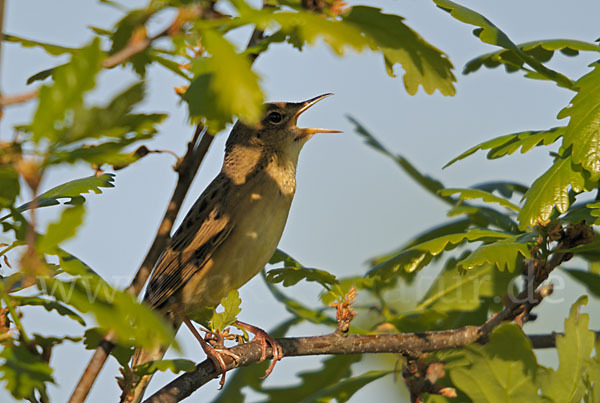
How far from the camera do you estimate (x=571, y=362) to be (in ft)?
6.36

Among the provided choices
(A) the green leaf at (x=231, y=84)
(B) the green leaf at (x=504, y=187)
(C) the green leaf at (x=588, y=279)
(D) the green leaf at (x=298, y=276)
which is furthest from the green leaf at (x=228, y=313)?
(C) the green leaf at (x=588, y=279)

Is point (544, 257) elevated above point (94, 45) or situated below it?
above

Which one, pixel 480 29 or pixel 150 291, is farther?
pixel 150 291

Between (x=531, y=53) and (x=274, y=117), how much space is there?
1558mm

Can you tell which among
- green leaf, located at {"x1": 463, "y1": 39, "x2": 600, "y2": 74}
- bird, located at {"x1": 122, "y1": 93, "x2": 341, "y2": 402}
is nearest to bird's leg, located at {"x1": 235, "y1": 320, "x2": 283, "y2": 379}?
bird, located at {"x1": 122, "y1": 93, "x2": 341, "y2": 402}

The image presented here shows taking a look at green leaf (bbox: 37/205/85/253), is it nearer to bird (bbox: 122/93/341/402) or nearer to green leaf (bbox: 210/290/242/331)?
green leaf (bbox: 210/290/242/331)

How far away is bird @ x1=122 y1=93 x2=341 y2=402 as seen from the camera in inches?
123

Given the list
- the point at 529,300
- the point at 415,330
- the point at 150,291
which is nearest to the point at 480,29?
the point at 529,300

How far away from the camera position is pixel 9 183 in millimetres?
1133

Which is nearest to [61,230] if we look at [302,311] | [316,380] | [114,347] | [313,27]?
[313,27]

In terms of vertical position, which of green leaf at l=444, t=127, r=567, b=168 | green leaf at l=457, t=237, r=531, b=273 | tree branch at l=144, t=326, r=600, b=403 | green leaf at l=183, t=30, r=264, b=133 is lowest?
green leaf at l=183, t=30, r=264, b=133

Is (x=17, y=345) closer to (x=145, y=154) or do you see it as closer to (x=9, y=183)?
(x=9, y=183)

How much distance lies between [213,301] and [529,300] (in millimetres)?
1457

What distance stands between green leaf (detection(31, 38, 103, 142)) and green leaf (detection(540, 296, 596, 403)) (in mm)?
1512
